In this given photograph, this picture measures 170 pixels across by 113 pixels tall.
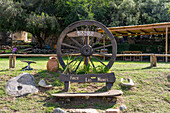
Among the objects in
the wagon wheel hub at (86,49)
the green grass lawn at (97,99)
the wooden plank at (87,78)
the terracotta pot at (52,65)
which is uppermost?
the wagon wheel hub at (86,49)

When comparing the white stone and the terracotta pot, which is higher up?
the terracotta pot

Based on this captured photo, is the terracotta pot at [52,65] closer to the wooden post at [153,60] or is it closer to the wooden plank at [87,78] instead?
the wooden plank at [87,78]

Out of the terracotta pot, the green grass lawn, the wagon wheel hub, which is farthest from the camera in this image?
the terracotta pot

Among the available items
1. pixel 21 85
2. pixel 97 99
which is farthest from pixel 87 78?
pixel 21 85

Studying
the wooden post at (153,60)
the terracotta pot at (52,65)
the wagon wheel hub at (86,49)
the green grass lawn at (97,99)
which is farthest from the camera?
the wooden post at (153,60)

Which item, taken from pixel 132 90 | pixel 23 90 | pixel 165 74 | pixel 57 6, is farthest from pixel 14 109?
pixel 57 6

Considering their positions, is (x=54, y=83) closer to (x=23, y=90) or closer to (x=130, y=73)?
(x=23, y=90)

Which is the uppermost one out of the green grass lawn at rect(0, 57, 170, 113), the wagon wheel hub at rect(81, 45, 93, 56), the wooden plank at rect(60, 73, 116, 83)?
the wagon wheel hub at rect(81, 45, 93, 56)

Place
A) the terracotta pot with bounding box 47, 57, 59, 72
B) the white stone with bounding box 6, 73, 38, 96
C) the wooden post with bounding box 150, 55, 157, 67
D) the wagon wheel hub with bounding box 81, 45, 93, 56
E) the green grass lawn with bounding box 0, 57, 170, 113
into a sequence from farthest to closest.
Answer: the wooden post with bounding box 150, 55, 157, 67 < the terracotta pot with bounding box 47, 57, 59, 72 < the wagon wheel hub with bounding box 81, 45, 93, 56 < the white stone with bounding box 6, 73, 38, 96 < the green grass lawn with bounding box 0, 57, 170, 113

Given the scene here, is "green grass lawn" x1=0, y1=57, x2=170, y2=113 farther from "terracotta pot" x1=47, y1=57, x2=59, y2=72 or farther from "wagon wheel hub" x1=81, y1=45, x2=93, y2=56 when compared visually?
"wagon wheel hub" x1=81, y1=45, x2=93, y2=56

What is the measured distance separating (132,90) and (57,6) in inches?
493

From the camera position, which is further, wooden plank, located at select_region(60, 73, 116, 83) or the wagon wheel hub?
the wagon wheel hub

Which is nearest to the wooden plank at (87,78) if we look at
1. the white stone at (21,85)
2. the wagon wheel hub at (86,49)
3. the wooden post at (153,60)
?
the white stone at (21,85)

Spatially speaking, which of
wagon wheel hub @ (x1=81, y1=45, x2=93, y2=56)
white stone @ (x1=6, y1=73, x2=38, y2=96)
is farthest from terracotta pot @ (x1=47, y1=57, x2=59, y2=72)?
wagon wheel hub @ (x1=81, y1=45, x2=93, y2=56)
